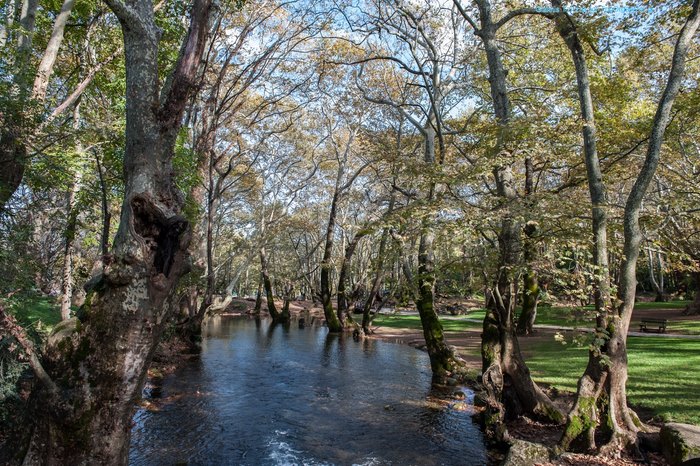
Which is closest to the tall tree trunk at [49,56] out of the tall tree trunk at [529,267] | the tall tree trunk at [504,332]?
the tall tree trunk at [504,332]

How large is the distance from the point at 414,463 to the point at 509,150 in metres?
5.95

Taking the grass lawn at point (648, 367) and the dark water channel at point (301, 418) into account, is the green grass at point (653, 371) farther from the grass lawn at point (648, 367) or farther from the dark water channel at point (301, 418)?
the dark water channel at point (301, 418)

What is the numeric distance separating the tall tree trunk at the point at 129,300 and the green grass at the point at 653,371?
6052mm

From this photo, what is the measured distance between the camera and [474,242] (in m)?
8.38

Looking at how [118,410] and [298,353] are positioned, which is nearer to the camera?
[118,410]

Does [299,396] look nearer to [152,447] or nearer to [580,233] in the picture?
[152,447]

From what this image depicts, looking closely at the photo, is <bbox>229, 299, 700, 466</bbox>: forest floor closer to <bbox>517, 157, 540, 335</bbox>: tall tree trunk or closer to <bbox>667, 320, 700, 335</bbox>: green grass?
<bbox>667, 320, 700, 335</bbox>: green grass

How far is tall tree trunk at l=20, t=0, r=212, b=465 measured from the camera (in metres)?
3.89

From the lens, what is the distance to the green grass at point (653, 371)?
7887 millimetres

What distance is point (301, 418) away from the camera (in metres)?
9.23

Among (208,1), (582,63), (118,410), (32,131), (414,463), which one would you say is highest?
(582,63)

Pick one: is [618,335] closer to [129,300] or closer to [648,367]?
[648,367]

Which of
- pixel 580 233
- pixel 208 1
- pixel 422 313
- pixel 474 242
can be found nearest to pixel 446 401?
pixel 422 313

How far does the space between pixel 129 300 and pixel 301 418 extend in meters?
6.35
